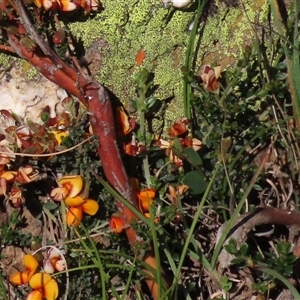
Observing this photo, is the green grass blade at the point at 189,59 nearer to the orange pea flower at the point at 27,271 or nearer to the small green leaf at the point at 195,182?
the small green leaf at the point at 195,182


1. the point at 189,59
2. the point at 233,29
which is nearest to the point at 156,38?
the point at 189,59

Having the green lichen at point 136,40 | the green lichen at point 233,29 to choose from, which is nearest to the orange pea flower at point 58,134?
the green lichen at point 136,40

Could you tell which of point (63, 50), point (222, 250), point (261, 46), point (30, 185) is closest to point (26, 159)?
point (30, 185)

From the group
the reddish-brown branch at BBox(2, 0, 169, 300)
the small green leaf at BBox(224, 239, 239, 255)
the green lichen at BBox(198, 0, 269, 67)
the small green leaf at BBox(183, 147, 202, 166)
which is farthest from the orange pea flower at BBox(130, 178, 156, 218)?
the green lichen at BBox(198, 0, 269, 67)

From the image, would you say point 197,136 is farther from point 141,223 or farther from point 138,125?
point 141,223

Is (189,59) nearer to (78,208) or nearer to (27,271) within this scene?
(78,208)

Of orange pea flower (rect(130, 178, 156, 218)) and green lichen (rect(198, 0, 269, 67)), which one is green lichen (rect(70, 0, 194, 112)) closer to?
green lichen (rect(198, 0, 269, 67))
